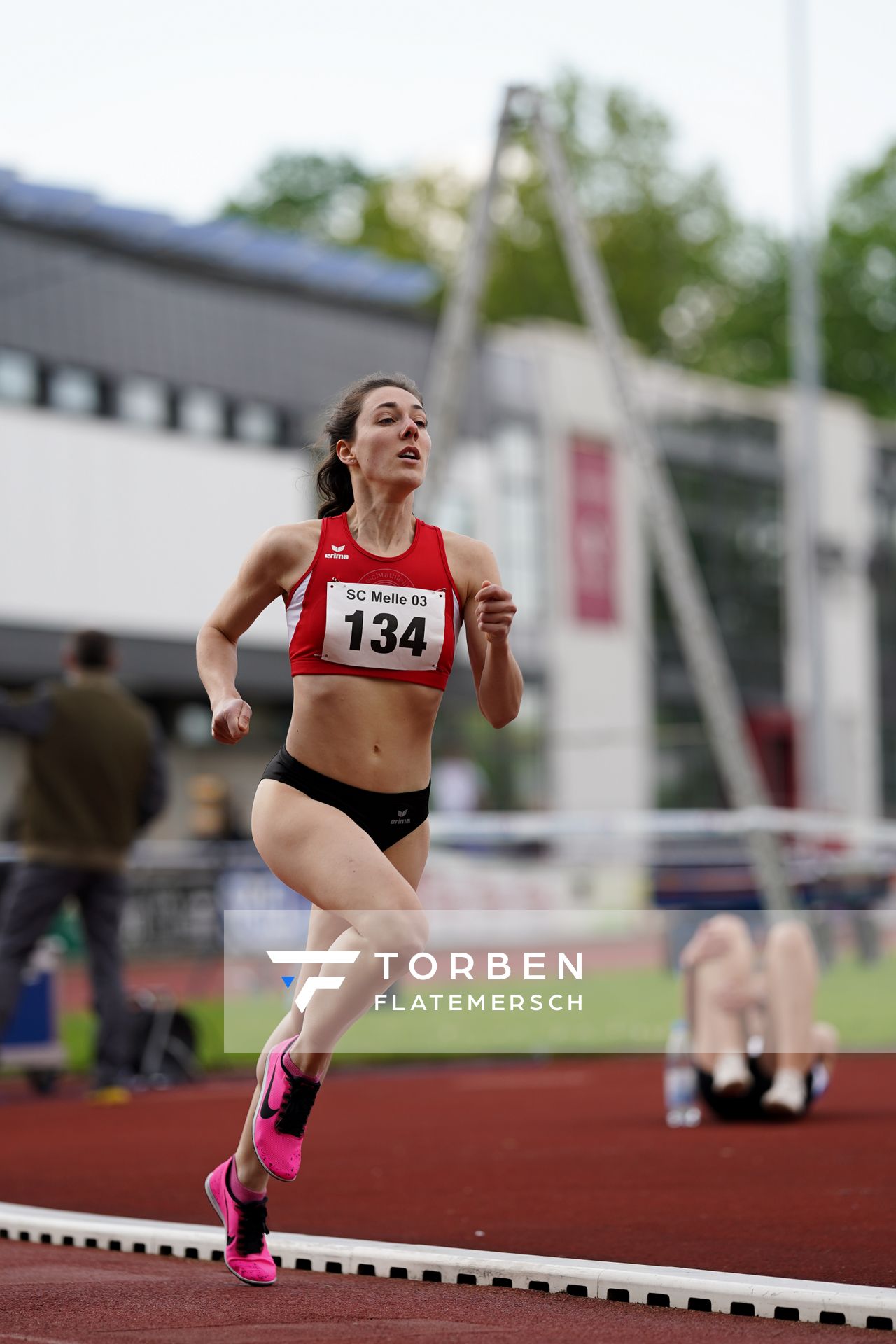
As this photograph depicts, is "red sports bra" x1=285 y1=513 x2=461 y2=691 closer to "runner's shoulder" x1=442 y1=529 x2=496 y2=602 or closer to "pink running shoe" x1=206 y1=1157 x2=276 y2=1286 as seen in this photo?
"runner's shoulder" x1=442 y1=529 x2=496 y2=602

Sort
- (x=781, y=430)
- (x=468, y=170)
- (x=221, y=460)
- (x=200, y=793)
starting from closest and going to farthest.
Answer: (x=200, y=793) → (x=221, y=460) → (x=781, y=430) → (x=468, y=170)

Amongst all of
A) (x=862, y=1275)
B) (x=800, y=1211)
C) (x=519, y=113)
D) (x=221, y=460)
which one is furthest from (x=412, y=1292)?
(x=221, y=460)

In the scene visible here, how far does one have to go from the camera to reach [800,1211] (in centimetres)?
638

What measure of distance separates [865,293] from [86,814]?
186 feet

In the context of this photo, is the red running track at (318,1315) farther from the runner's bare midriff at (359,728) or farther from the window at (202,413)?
the window at (202,413)

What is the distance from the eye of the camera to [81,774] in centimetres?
1143

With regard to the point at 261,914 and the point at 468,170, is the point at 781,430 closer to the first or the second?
the point at 468,170

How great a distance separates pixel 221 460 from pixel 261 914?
19.3 meters

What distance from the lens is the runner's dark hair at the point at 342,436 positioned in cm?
538

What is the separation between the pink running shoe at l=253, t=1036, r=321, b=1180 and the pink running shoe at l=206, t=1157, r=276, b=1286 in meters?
A: 0.17

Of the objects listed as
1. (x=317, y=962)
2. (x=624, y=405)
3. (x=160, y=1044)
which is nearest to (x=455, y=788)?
(x=624, y=405)

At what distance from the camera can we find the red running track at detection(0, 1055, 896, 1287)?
5926mm

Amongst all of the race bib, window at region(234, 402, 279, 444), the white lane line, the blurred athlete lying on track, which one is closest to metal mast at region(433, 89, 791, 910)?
the blurred athlete lying on track

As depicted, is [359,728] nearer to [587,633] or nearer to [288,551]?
[288,551]
